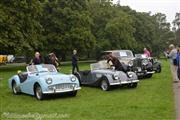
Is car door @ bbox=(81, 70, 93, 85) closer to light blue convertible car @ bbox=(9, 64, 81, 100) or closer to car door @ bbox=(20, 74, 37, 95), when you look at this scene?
light blue convertible car @ bbox=(9, 64, 81, 100)

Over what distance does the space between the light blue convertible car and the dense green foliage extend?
19005mm

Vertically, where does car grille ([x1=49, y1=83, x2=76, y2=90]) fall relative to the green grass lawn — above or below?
above

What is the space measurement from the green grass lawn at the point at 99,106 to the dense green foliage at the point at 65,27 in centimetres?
2057

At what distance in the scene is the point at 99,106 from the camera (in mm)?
13703

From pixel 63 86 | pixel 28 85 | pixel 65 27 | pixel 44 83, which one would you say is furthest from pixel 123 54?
pixel 65 27

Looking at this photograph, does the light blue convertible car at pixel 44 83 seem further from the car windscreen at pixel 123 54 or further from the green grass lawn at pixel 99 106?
the car windscreen at pixel 123 54

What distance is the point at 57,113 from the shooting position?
1252 centimetres

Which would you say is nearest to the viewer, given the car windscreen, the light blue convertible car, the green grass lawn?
the green grass lawn

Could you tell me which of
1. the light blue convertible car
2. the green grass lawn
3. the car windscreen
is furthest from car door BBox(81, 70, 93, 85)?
the car windscreen

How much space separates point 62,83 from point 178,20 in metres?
143

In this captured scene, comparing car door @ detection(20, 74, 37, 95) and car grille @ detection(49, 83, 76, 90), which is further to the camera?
car door @ detection(20, 74, 37, 95)

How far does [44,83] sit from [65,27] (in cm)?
3608

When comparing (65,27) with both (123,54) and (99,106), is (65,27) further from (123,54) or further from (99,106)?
(99,106)

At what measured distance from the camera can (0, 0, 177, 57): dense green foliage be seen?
38281 millimetres
